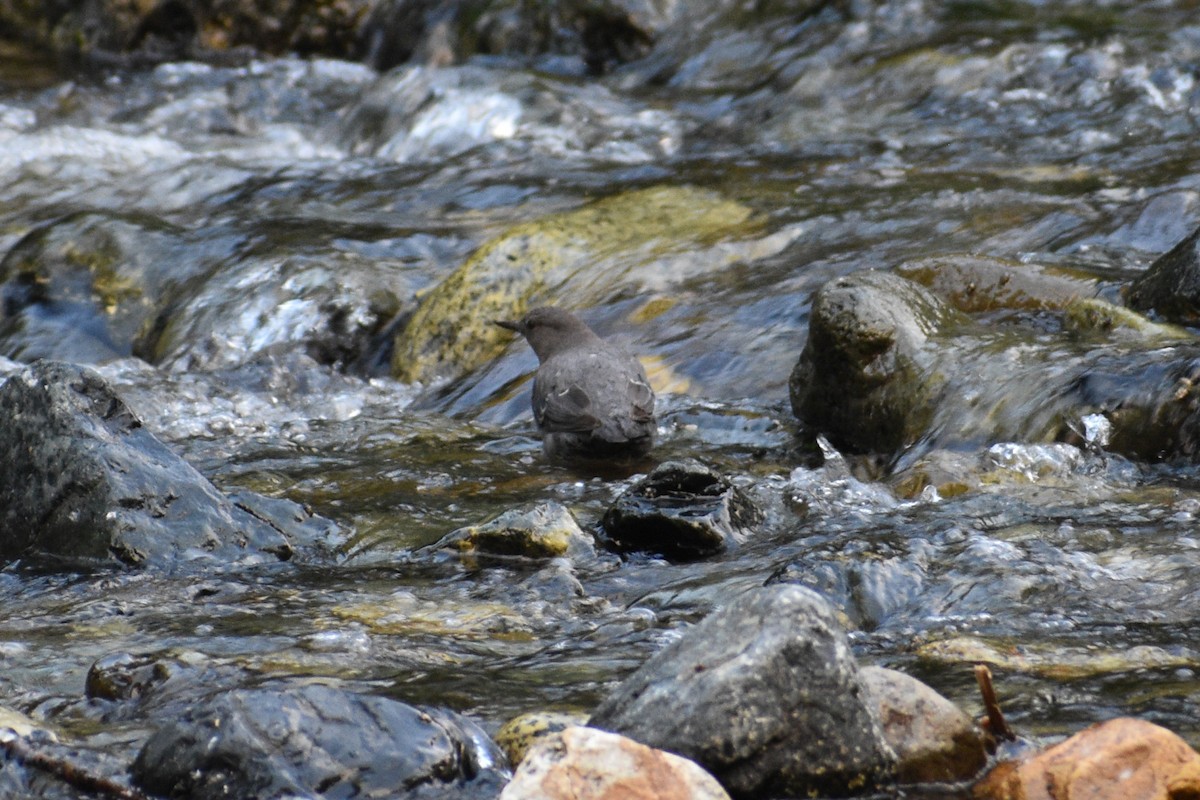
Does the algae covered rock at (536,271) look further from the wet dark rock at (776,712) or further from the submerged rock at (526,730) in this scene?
the wet dark rock at (776,712)

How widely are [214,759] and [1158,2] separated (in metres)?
11.8

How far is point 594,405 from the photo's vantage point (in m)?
6.74

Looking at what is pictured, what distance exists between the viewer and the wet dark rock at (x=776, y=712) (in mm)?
2770

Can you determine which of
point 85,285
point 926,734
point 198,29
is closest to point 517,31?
point 198,29

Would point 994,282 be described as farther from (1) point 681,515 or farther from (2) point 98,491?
(2) point 98,491

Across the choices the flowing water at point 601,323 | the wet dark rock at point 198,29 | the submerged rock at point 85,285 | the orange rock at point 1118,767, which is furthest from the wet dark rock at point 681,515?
the wet dark rock at point 198,29

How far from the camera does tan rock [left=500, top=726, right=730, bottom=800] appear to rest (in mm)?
2488

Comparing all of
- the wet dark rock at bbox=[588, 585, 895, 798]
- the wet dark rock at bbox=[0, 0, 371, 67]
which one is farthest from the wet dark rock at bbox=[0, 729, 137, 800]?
the wet dark rock at bbox=[0, 0, 371, 67]

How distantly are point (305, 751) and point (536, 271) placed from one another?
6.59 m

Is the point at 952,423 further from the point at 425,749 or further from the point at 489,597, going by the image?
the point at 425,749

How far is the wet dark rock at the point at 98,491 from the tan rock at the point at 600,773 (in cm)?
268

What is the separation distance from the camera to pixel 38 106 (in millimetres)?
14750

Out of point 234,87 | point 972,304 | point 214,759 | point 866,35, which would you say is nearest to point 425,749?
point 214,759

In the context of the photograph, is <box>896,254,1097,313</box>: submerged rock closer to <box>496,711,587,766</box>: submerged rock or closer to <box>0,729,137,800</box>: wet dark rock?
<box>496,711,587,766</box>: submerged rock
